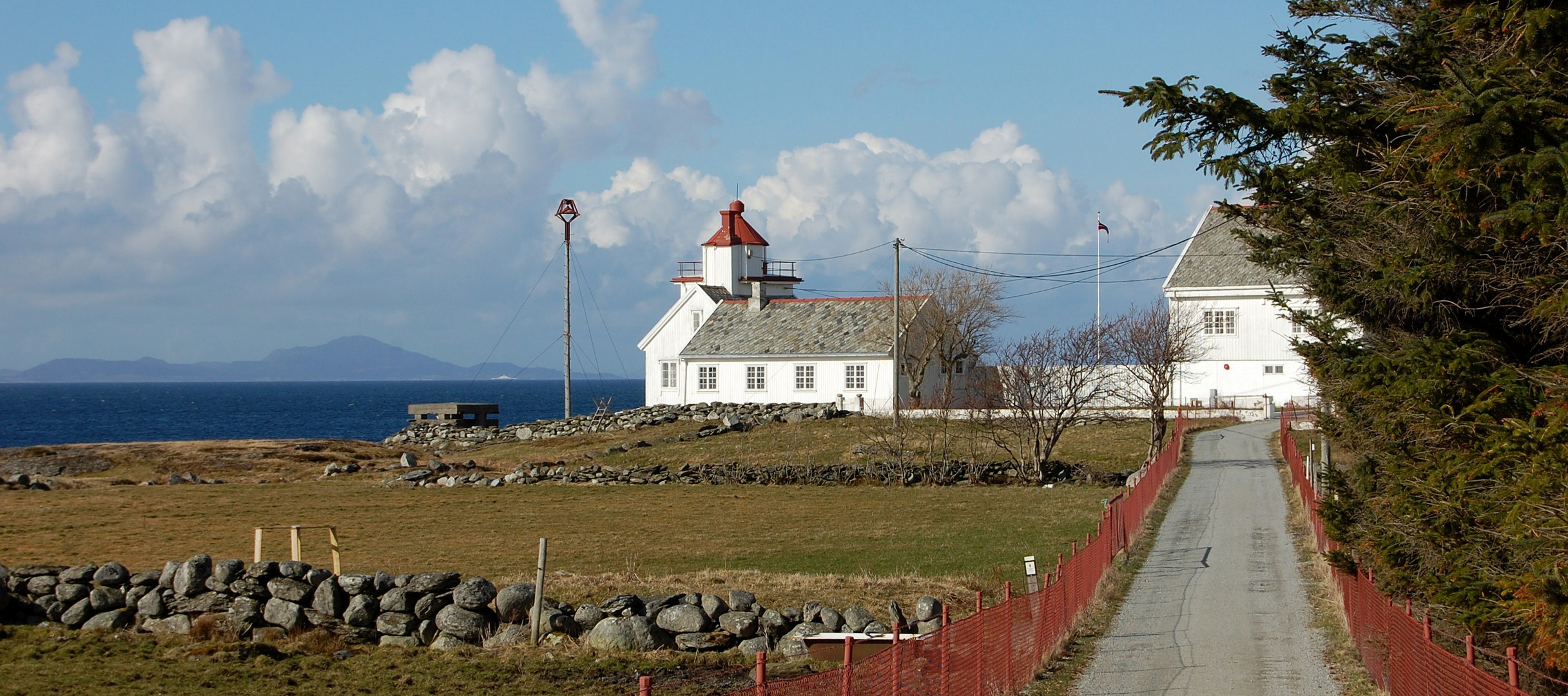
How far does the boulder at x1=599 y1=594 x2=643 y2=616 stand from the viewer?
626 inches

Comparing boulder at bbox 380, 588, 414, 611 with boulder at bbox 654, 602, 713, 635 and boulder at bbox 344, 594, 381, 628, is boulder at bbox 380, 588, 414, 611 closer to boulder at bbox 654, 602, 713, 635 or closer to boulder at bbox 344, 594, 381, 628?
boulder at bbox 344, 594, 381, 628

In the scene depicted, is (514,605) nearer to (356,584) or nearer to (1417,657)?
(356,584)

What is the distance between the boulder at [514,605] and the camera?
16078mm

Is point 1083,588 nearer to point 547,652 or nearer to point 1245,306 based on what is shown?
point 547,652

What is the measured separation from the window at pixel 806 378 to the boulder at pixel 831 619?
4470cm

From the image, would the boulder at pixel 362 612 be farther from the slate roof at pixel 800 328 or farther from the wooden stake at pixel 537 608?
the slate roof at pixel 800 328

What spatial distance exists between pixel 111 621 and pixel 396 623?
4.00m

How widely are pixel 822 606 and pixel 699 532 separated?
11230mm

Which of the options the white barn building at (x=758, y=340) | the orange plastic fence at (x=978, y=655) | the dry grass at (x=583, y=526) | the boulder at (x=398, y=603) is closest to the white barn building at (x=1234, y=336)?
the white barn building at (x=758, y=340)

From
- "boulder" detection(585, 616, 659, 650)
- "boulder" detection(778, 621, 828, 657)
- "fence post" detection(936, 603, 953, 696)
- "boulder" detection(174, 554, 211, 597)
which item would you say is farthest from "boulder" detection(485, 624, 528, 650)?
"fence post" detection(936, 603, 953, 696)

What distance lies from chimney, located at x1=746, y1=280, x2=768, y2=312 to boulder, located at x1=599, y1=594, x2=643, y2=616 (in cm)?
5024

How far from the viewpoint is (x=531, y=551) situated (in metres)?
23.5

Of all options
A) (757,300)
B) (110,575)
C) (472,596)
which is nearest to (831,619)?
(472,596)

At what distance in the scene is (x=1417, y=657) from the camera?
10500 mm
